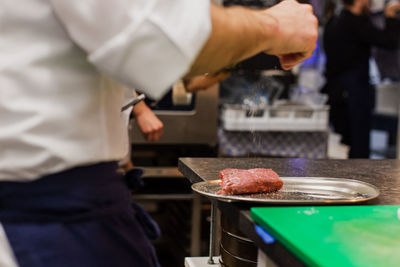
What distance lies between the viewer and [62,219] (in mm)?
831

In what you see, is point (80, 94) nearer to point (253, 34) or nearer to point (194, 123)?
point (253, 34)

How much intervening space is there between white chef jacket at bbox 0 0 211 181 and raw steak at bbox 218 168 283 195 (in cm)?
52

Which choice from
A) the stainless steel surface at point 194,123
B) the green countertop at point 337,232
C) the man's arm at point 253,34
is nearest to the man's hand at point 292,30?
the man's arm at point 253,34

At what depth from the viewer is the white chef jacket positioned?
0.74m

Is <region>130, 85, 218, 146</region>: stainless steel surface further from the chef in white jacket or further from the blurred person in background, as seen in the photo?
the chef in white jacket

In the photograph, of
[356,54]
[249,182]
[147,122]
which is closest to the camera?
[249,182]

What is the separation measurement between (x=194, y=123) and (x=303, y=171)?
4.68 ft

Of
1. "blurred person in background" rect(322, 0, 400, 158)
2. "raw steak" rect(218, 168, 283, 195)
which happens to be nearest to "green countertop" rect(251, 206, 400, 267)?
"raw steak" rect(218, 168, 283, 195)

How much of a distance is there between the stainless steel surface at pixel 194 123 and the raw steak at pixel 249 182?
70.3 inches

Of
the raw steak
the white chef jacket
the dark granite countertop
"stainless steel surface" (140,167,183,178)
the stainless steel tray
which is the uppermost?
the white chef jacket

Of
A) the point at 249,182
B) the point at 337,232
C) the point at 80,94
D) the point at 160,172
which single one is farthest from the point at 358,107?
the point at 80,94

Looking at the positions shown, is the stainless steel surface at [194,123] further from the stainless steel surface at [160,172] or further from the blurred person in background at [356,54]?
the blurred person in background at [356,54]

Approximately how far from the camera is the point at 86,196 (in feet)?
2.75

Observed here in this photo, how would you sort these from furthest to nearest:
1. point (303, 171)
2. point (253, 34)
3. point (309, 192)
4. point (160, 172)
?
point (160, 172), point (303, 171), point (309, 192), point (253, 34)
